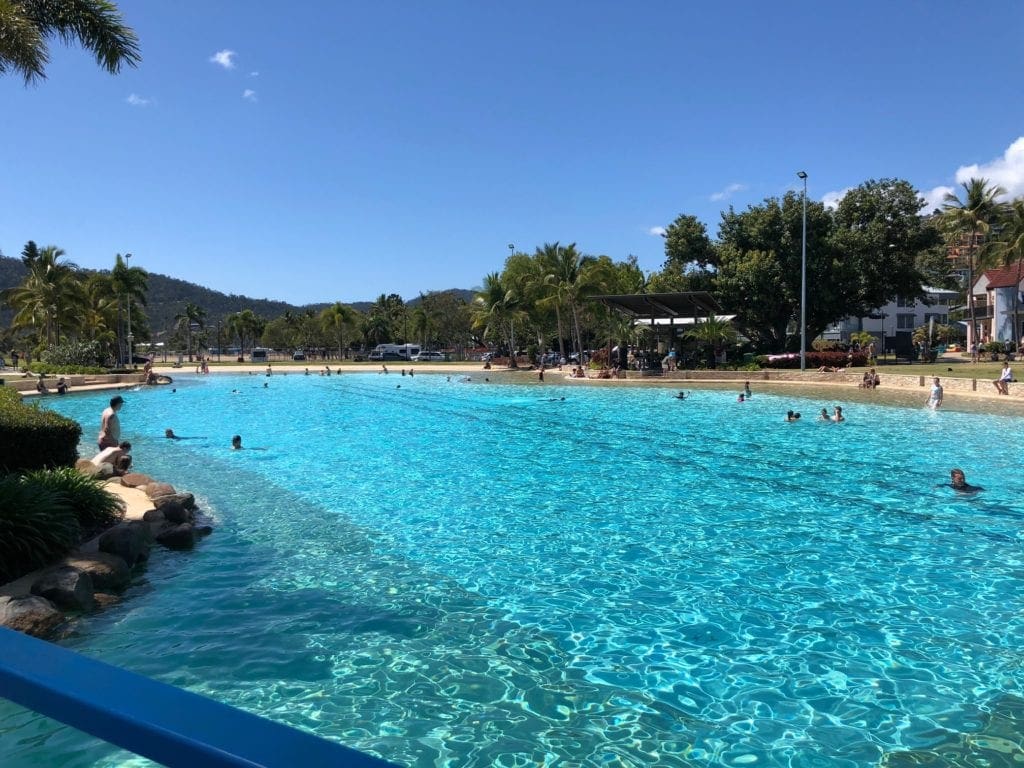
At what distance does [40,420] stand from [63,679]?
1215cm

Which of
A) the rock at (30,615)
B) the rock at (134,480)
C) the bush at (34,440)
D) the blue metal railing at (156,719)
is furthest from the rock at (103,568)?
the blue metal railing at (156,719)

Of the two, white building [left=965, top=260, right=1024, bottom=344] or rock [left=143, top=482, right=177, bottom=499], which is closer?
rock [left=143, top=482, right=177, bottom=499]

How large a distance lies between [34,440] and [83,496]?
1848 millimetres

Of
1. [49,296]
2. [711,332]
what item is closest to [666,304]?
[711,332]

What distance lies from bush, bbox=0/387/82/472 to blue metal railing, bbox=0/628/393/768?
1115 centimetres

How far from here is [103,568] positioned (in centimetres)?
817

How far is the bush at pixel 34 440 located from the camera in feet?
34.5

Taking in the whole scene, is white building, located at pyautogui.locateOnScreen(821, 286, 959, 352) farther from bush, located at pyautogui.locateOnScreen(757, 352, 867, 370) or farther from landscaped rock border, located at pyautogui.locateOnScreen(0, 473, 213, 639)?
landscaped rock border, located at pyautogui.locateOnScreen(0, 473, 213, 639)

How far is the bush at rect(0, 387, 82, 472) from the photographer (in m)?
10.5

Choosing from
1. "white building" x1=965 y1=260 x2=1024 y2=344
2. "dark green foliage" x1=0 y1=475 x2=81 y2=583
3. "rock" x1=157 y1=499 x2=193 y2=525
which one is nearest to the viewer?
"dark green foliage" x1=0 y1=475 x2=81 y2=583

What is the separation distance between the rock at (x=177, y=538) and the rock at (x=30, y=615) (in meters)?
2.87

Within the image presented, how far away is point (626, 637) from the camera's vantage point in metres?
7.26

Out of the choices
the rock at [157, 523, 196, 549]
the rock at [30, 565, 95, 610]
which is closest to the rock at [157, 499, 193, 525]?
the rock at [157, 523, 196, 549]

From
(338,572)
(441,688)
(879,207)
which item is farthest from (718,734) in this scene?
(879,207)
